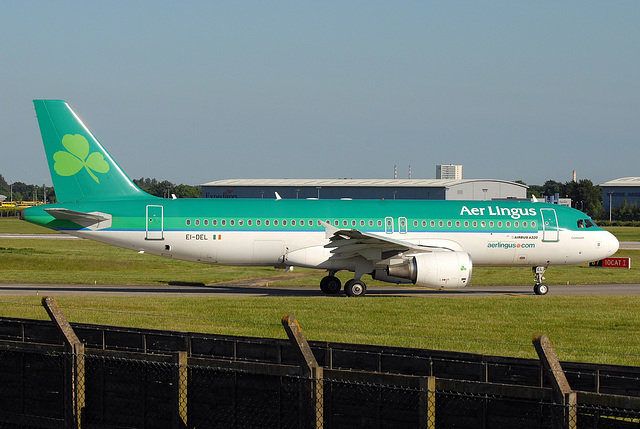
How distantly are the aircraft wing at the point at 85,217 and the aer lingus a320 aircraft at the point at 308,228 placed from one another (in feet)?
0.13

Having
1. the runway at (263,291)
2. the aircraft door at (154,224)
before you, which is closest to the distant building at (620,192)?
the runway at (263,291)

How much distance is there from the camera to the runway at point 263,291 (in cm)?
3247

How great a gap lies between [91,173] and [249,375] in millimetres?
22640

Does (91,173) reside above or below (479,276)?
above

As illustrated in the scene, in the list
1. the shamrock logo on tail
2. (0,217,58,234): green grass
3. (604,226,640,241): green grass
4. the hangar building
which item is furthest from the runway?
the hangar building

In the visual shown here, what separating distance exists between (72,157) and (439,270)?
15.6 metres

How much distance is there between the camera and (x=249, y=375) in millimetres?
11602

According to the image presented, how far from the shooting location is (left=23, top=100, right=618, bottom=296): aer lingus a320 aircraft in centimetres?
3091

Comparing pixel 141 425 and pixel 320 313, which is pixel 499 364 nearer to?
pixel 141 425

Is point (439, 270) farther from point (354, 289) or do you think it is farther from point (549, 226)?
point (549, 226)

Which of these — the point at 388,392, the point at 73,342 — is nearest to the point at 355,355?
the point at 388,392

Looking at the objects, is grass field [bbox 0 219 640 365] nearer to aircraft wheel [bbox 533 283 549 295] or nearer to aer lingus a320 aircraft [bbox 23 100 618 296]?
aer lingus a320 aircraft [bbox 23 100 618 296]

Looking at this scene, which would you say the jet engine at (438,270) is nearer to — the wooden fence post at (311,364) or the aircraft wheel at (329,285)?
the aircraft wheel at (329,285)

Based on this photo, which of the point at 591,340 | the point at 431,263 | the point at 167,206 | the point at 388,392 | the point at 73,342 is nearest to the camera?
the point at 388,392
